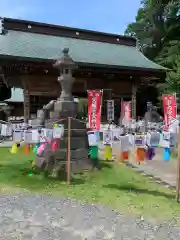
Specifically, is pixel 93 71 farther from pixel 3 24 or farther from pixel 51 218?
pixel 51 218

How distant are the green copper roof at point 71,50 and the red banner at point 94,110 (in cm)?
956

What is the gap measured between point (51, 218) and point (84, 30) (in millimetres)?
20561

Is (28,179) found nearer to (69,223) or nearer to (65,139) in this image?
(65,139)

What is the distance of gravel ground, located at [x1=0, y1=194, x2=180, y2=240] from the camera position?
168 inches

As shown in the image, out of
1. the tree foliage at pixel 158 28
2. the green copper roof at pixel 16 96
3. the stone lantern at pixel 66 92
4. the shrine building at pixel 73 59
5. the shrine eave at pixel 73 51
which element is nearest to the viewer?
the stone lantern at pixel 66 92

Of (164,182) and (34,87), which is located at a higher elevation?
(34,87)

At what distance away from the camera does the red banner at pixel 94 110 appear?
8305 millimetres

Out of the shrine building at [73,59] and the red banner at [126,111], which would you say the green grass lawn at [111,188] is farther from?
the shrine building at [73,59]

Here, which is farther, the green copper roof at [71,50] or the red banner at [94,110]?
the green copper roof at [71,50]

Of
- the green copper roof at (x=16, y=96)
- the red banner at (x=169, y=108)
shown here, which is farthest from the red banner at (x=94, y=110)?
the green copper roof at (x=16, y=96)

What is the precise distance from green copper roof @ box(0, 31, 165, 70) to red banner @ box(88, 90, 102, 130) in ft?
31.4

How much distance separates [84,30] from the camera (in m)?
23.6

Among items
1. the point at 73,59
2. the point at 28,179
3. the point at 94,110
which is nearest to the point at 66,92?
the point at 94,110

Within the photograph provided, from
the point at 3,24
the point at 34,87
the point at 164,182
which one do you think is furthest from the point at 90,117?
the point at 3,24
